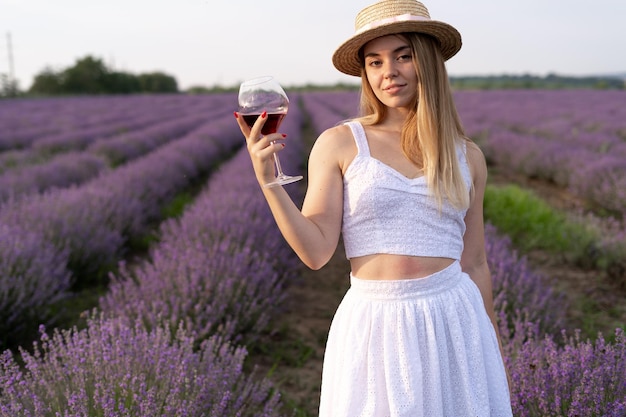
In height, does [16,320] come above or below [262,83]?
below

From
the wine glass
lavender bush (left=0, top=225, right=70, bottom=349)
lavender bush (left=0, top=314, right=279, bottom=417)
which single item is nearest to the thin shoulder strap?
the wine glass

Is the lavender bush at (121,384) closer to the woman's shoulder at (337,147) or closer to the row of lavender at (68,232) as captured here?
the woman's shoulder at (337,147)

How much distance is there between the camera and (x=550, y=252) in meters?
5.12

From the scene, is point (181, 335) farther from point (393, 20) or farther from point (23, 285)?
point (23, 285)

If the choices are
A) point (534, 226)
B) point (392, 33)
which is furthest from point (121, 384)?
point (534, 226)

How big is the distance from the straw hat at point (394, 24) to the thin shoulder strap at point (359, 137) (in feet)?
0.67

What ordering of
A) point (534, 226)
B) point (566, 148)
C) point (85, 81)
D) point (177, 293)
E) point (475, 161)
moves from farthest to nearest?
point (85, 81) < point (566, 148) < point (534, 226) < point (177, 293) < point (475, 161)

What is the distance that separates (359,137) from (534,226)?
4.50m

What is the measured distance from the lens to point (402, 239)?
4.66 ft

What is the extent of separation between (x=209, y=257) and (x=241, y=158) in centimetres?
397

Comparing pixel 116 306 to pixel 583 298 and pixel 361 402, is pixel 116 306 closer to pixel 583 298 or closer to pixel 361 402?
pixel 361 402

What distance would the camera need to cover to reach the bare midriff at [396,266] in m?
1.43

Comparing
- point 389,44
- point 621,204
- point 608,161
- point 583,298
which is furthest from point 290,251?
point 608,161

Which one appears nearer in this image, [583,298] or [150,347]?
[150,347]
